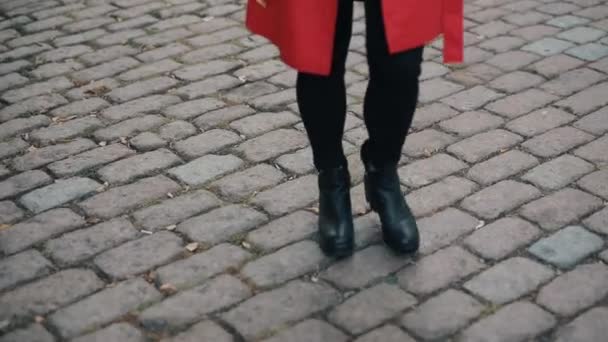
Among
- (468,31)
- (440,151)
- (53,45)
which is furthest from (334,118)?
(53,45)

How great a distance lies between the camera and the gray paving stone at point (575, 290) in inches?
104

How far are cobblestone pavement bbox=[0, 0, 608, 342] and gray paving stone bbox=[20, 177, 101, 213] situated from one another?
1 cm

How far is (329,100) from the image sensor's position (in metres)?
2.76

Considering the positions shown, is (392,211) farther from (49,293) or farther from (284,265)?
(49,293)

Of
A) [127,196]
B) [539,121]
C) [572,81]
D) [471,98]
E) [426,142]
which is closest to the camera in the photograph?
[127,196]

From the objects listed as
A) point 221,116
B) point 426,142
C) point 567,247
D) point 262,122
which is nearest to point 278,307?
point 567,247

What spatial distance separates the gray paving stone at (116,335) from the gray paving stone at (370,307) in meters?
0.58

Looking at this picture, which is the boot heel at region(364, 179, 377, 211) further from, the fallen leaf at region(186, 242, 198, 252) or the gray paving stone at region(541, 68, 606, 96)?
the gray paving stone at region(541, 68, 606, 96)

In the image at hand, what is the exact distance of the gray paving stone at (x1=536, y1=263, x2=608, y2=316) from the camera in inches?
104

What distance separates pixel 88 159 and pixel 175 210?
61cm

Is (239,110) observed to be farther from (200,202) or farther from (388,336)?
(388,336)

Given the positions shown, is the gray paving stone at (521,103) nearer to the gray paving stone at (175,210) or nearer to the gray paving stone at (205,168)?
the gray paving stone at (205,168)

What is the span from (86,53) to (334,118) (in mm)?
2403

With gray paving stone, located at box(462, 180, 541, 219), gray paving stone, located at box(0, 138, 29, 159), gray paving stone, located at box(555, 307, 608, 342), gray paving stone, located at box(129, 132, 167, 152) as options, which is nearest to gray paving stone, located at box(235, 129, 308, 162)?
gray paving stone, located at box(129, 132, 167, 152)
